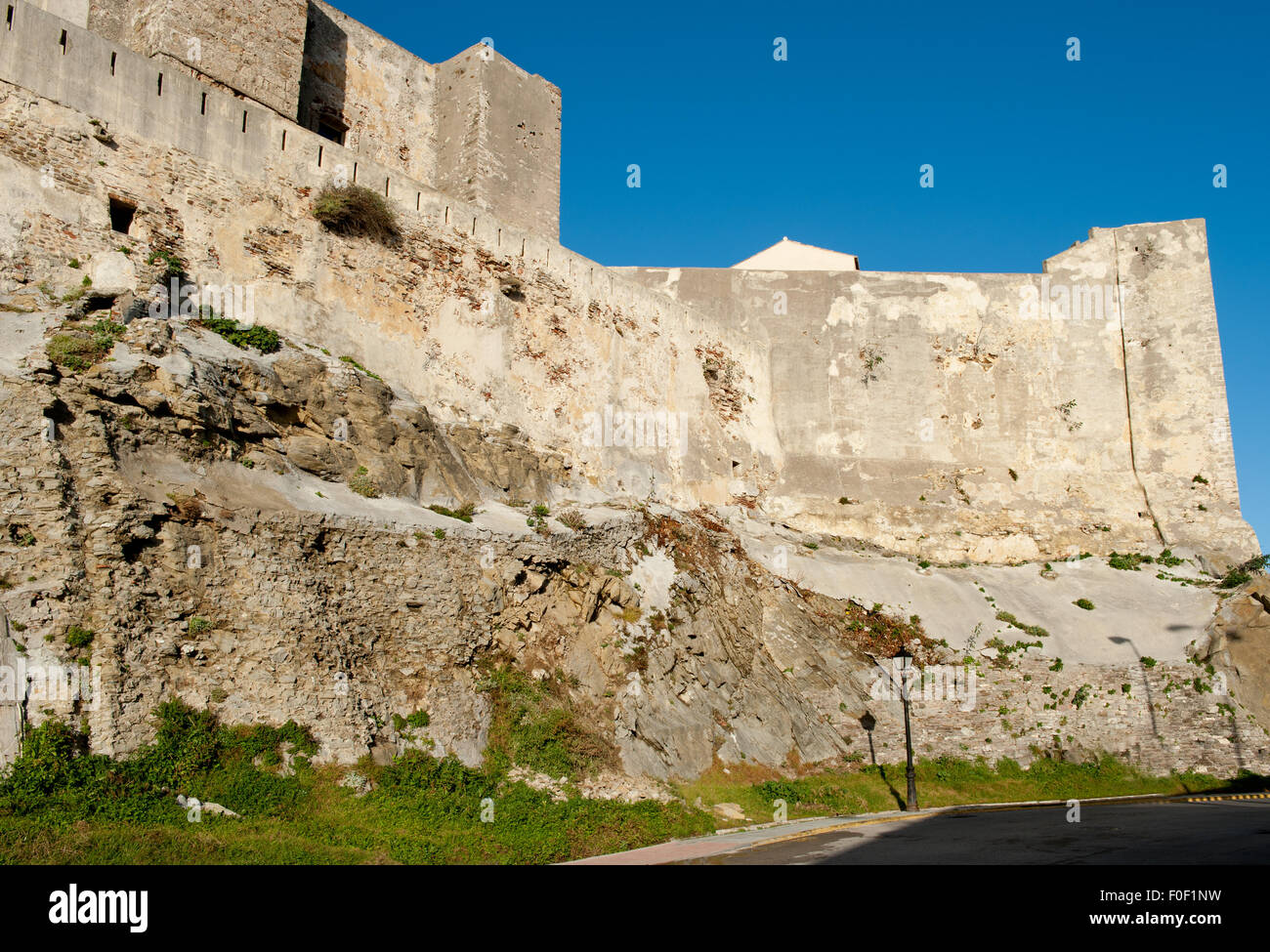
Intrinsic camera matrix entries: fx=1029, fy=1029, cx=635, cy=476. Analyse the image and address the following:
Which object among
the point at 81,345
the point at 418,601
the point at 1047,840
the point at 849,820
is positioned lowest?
the point at 849,820

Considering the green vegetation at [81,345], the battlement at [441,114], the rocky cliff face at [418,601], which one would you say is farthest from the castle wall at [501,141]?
the green vegetation at [81,345]

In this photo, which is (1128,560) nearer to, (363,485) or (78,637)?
(363,485)

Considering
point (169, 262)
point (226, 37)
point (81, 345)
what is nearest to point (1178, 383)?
point (226, 37)

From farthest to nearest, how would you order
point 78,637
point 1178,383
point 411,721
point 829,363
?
point 829,363
point 1178,383
point 411,721
point 78,637

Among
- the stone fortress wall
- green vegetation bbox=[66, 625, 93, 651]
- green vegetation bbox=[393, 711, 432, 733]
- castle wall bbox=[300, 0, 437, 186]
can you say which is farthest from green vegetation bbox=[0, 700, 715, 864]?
castle wall bbox=[300, 0, 437, 186]

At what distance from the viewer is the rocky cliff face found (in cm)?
1155

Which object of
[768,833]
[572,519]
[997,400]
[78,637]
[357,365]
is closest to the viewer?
[78,637]

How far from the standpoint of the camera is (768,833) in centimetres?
1405

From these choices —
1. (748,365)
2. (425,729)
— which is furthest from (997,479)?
(425,729)

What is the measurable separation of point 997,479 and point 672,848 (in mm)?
17915

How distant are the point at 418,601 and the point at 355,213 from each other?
8070 mm

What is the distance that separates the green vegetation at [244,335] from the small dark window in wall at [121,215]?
187 centimetres
